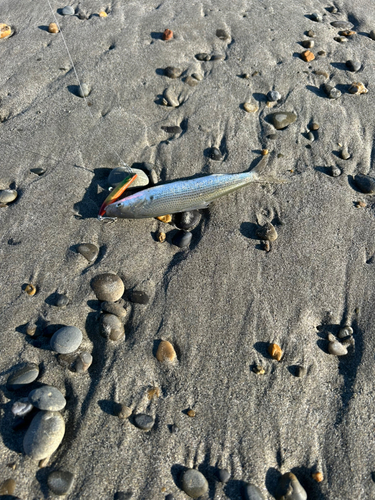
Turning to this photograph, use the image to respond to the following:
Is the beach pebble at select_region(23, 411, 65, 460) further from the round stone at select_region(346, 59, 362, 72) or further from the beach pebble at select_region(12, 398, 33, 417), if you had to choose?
the round stone at select_region(346, 59, 362, 72)

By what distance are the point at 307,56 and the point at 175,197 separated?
3371 millimetres

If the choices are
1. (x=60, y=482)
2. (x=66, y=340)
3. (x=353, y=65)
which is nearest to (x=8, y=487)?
(x=60, y=482)

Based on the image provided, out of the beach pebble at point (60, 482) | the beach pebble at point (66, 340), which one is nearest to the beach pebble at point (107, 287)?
the beach pebble at point (66, 340)

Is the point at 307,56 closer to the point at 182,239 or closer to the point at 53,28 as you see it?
the point at 182,239

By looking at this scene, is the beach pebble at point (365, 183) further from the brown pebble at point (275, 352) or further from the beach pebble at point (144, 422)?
the beach pebble at point (144, 422)

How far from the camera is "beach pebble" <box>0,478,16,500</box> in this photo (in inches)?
96.5

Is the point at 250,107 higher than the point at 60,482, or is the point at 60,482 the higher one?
the point at 250,107

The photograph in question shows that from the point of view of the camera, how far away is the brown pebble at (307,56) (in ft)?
17.1

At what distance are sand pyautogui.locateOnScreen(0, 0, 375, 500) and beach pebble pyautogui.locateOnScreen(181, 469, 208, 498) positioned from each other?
0.22 ft

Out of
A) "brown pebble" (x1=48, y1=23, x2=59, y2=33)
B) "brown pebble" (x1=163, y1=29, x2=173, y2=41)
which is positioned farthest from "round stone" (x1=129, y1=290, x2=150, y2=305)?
"brown pebble" (x1=48, y1=23, x2=59, y2=33)

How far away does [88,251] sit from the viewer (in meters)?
3.57

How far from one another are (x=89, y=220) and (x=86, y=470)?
232cm

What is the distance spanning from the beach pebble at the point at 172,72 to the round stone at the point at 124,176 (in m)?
1.85

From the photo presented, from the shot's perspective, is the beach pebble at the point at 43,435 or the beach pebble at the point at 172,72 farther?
the beach pebble at the point at 172,72
